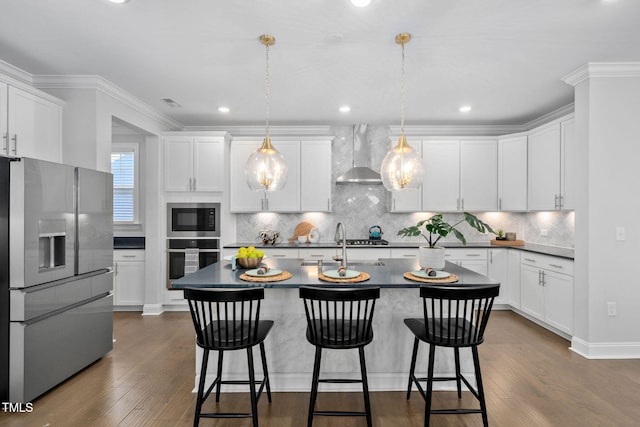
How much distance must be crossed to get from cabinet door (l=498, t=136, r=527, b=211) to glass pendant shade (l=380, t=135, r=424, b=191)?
114 inches

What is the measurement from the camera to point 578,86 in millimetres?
3514

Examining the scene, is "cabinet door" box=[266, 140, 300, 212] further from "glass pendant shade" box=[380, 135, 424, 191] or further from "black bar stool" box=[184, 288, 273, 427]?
"black bar stool" box=[184, 288, 273, 427]

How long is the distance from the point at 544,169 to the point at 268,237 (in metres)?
3.87

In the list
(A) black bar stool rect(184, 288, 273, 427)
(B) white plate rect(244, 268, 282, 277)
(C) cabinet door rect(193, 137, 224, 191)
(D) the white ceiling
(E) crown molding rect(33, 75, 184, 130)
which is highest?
(D) the white ceiling

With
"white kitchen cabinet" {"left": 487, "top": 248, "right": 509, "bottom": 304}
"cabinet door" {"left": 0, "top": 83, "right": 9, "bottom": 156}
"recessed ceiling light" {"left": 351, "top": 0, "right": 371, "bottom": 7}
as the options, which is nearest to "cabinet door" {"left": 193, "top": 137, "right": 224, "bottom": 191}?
"cabinet door" {"left": 0, "top": 83, "right": 9, "bottom": 156}

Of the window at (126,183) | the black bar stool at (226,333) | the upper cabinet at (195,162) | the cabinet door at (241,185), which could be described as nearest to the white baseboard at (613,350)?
the black bar stool at (226,333)

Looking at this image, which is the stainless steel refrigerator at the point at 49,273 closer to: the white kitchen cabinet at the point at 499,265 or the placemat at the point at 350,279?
the placemat at the point at 350,279

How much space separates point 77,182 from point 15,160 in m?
0.51

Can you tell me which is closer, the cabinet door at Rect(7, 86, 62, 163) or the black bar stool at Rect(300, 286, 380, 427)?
the black bar stool at Rect(300, 286, 380, 427)

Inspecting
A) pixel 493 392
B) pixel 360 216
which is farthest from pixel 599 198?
pixel 360 216

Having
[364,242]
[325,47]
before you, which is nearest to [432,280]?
[325,47]

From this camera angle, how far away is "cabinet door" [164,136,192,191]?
16.2ft

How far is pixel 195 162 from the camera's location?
4945 millimetres

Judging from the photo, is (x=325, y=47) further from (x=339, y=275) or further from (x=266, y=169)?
(x=339, y=275)
